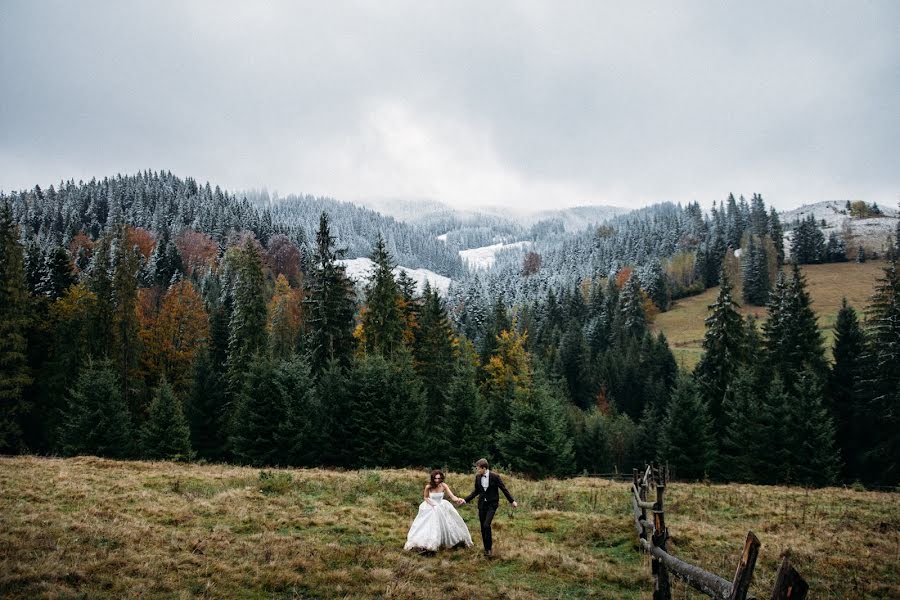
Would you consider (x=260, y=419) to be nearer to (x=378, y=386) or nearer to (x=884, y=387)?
(x=378, y=386)

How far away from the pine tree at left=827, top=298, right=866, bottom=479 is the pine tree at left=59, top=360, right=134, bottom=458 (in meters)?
52.2

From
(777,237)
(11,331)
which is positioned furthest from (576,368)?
(777,237)

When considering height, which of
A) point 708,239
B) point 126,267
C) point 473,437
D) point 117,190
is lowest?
point 473,437

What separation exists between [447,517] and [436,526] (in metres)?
0.36

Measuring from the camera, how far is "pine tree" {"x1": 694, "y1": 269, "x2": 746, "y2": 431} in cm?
4344

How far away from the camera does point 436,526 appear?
12.8 m

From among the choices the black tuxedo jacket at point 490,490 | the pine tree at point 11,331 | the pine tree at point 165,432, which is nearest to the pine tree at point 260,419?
the pine tree at point 165,432

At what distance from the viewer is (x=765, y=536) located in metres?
14.7

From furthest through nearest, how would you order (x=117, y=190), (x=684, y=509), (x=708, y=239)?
1. (x=117, y=190)
2. (x=708, y=239)
3. (x=684, y=509)

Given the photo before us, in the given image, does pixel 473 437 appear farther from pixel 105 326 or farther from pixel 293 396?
pixel 105 326

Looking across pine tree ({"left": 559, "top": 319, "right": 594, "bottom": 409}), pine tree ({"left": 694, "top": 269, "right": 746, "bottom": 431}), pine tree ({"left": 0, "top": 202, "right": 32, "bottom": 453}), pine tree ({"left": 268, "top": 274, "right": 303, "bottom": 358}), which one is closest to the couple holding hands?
pine tree ({"left": 0, "top": 202, "right": 32, "bottom": 453})

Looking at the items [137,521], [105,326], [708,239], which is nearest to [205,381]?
[105,326]

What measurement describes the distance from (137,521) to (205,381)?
32222mm

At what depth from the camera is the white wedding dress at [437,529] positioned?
497 inches
